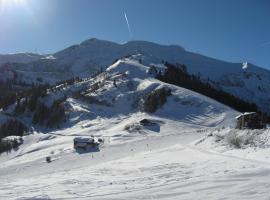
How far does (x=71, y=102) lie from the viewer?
122062 mm

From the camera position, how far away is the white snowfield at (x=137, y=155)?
1565 centimetres

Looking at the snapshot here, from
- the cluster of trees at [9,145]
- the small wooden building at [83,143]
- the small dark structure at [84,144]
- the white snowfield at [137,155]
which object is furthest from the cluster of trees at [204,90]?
the small wooden building at [83,143]

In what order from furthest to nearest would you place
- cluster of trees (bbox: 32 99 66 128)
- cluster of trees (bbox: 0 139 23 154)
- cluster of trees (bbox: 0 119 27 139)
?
1. cluster of trees (bbox: 32 99 66 128)
2. cluster of trees (bbox: 0 119 27 139)
3. cluster of trees (bbox: 0 139 23 154)

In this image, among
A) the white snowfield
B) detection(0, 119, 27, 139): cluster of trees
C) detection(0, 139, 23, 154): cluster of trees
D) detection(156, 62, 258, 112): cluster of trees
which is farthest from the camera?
detection(156, 62, 258, 112): cluster of trees

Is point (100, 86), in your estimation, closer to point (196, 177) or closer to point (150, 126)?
point (150, 126)

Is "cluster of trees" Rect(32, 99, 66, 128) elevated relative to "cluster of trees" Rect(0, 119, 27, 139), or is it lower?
elevated

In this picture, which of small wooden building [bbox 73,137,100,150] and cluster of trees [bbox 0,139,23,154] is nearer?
small wooden building [bbox 73,137,100,150]

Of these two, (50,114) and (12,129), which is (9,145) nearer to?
(12,129)

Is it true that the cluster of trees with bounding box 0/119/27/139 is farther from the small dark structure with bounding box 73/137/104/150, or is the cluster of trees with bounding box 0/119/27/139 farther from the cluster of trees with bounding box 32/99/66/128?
the small dark structure with bounding box 73/137/104/150

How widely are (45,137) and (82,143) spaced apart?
24040 mm

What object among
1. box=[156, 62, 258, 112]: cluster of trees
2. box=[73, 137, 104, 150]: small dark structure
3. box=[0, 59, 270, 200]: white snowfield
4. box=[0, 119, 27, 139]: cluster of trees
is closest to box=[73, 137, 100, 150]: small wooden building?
box=[73, 137, 104, 150]: small dark structure

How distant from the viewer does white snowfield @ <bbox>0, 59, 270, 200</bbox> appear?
1565cm

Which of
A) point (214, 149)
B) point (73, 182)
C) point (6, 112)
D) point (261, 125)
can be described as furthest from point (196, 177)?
point (6, 112)

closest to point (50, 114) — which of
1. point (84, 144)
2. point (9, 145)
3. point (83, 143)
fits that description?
point (9, 145)
